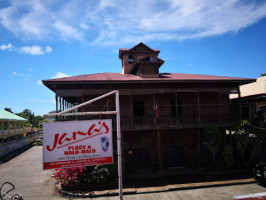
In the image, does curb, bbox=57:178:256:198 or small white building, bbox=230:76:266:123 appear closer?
curb, bbox=57:178:256:198

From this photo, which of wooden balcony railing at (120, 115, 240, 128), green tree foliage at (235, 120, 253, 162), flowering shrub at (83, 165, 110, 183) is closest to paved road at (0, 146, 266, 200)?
flowering shrub at (83, 165, 110, 183)

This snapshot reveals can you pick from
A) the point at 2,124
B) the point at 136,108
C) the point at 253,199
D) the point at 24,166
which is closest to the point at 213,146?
the point at 253,199

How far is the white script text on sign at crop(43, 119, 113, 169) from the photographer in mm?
7371

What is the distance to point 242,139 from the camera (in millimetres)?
13852

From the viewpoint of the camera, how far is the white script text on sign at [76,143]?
737cm

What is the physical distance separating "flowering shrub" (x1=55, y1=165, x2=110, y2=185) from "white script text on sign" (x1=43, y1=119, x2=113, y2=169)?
468cm

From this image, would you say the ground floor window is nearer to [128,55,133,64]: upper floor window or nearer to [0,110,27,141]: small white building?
[128,55,133,64]: upper floor window

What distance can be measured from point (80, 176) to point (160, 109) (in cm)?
874

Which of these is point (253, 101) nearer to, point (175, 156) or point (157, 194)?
point (175, 156)

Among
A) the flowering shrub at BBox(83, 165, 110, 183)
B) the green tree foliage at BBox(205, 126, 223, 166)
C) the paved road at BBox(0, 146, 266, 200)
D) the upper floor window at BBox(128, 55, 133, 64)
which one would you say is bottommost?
the paved road at BBox(0, 146, 266, 200)

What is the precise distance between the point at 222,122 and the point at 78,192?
1235cm

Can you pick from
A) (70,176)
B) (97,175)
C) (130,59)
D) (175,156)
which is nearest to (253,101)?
(175,156)

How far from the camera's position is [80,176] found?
473 inches

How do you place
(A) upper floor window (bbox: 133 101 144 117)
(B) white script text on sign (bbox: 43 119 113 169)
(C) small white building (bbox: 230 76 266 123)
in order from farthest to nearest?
(C) small white building (bbox: 230 76 266 123) → (A) upper floor window (bbox: 133 101 144 117) → (B) white script text on sign (bbox: 43 119 113 169)
